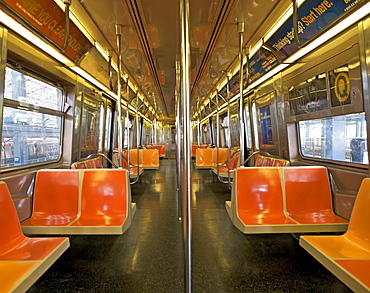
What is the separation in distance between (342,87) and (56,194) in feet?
10.9

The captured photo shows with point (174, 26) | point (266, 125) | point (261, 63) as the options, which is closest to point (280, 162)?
point (266, 125)

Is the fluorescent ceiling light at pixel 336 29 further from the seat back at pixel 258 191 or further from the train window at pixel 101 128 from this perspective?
the train window at pixel 101 128

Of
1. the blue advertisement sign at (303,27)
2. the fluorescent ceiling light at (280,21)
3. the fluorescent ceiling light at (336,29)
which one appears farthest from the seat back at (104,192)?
the fluorescent ceiling light at (280,21)

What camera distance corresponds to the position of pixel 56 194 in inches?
99.7

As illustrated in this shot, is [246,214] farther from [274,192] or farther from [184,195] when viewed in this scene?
[184,195]

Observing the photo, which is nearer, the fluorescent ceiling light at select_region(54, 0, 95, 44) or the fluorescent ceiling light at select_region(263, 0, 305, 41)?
the fluorescent ceiling light at select_region(54, 0, 95, 44)

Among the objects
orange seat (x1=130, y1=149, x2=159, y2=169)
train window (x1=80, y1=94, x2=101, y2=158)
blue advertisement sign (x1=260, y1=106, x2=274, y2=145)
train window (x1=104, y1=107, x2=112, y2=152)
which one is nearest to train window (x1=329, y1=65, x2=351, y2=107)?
blue advertisement sign (x1=260, y1=106, x2=274, y2=145)

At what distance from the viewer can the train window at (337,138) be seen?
2.36 metres

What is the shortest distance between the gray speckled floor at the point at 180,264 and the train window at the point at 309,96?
5.66 feet

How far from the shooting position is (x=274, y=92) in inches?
171

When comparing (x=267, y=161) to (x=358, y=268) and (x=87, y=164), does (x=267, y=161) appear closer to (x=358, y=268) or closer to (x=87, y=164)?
(x=358, y=268)

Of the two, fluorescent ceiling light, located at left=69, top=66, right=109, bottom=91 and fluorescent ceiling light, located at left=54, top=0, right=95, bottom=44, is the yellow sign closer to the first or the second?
fluorescent ceiling light, located at left=54, top=0, right=95, bottom=44

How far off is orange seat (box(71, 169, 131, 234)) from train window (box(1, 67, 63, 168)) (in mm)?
900

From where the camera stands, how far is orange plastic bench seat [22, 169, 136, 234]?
2.48 m
